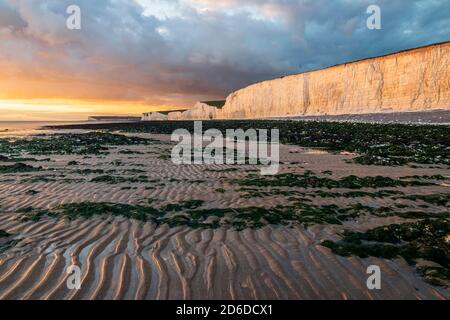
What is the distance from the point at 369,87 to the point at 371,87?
0.48 metres

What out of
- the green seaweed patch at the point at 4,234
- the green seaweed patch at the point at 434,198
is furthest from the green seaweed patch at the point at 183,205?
the green seaweed patch at the point at 434,198

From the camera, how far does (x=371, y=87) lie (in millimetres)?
60156

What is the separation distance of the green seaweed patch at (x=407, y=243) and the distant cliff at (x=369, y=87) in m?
50.6

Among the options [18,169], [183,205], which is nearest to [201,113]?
[18,169]

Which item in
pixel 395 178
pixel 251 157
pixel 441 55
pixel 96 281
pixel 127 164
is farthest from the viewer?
pixel 441 55

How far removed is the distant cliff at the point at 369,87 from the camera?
50312mm

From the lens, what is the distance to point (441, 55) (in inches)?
1992

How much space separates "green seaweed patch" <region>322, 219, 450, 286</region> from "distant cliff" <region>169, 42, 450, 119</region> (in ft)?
166

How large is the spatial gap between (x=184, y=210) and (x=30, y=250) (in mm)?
3121
